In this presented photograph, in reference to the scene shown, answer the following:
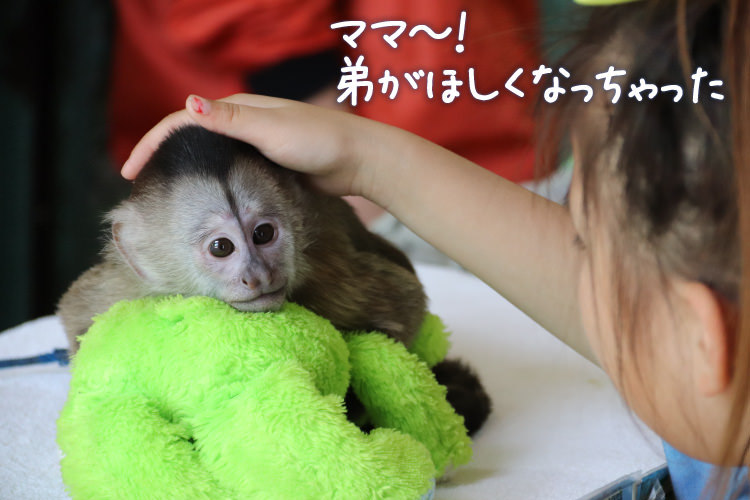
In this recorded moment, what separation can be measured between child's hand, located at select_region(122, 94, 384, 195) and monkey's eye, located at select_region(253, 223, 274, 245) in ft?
0.29

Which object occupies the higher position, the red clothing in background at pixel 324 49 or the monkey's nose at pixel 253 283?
the red clothing in background at pixel 324 49

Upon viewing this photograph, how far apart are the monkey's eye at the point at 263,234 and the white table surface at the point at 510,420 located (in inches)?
15.9

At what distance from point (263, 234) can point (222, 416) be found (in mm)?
318

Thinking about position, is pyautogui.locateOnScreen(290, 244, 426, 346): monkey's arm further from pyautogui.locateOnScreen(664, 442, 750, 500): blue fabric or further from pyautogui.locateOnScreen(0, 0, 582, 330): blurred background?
pyautogui.locateOnScreen(0, 0, 582, 330): blurred background

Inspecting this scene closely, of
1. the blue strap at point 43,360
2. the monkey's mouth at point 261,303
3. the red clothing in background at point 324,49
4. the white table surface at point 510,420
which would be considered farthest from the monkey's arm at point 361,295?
the red clothing in background at point 324,49

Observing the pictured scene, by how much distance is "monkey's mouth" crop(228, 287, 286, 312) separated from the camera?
1.03 meters

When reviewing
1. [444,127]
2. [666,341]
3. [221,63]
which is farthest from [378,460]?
[221,63]

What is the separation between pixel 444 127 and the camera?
2549 mm

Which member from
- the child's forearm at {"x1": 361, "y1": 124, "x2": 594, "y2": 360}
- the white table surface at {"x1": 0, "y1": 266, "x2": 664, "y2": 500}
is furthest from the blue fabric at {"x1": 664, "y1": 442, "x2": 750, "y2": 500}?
the child's forearm at {"x1": 361, "y1": 124, "x2": 594, "y2": 360}

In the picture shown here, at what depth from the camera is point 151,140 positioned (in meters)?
1.17

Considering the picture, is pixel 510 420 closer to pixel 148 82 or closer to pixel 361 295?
pixel 361 295

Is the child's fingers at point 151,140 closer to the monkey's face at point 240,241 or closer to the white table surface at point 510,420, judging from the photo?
the monkey's face at point 240,241

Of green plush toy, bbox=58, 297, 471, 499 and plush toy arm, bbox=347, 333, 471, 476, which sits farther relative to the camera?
plush toy arm, bbox=347, 333, 471, 476

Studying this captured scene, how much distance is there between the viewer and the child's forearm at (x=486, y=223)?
3.62 ft
